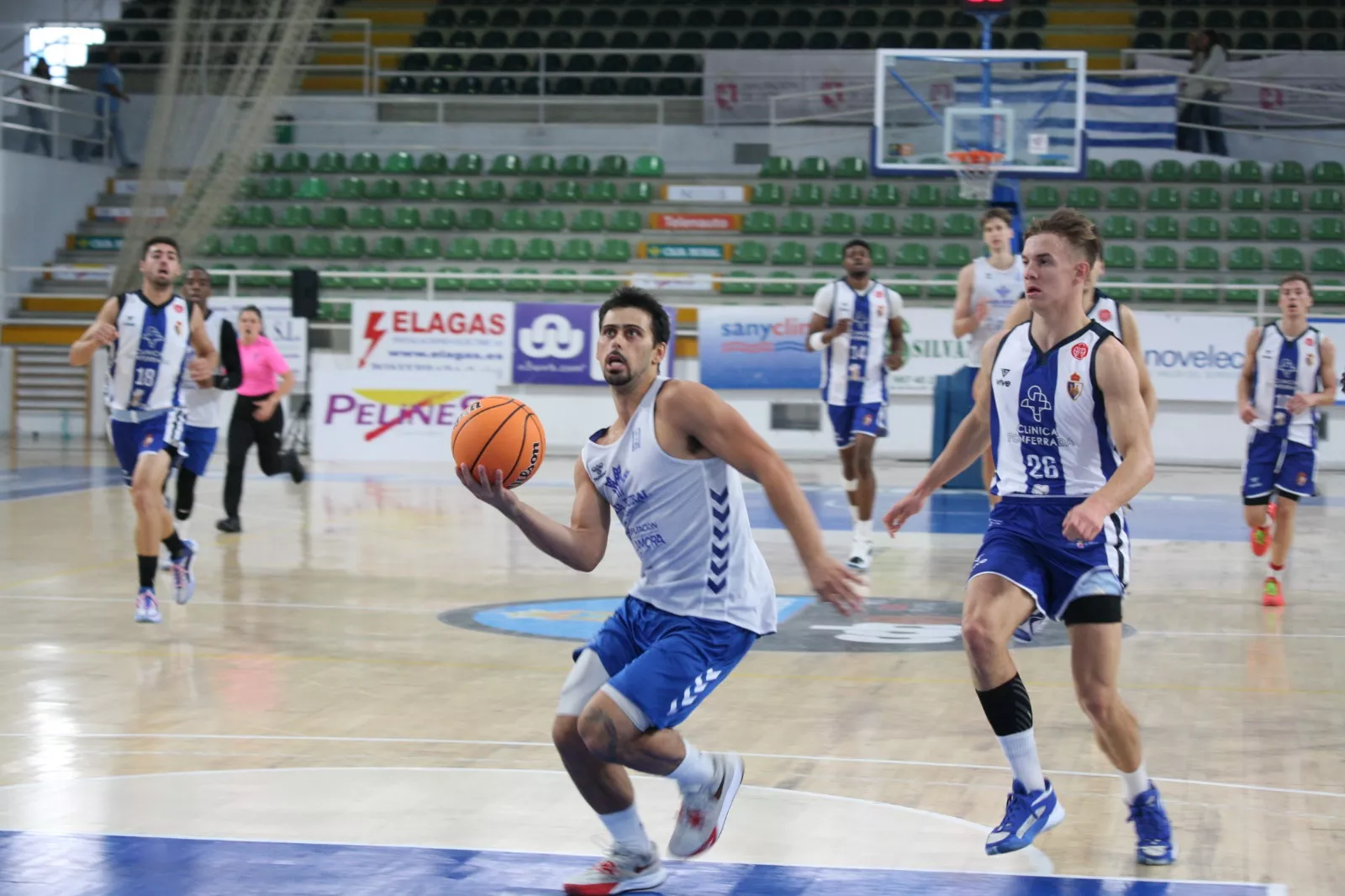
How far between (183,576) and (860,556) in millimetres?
4320

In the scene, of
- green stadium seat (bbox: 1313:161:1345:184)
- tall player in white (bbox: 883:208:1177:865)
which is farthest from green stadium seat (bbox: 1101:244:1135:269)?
tall player in white (bbox: 883:208:1177:865)

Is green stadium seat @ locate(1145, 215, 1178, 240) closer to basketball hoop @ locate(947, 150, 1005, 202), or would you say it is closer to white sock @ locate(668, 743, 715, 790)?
basketball hoop @ locate(947, 150, 1005, 202)

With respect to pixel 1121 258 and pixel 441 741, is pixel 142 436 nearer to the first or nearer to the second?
pixel 441 741

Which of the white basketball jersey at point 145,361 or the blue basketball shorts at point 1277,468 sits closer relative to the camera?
the white basketball jersey at point 145,361

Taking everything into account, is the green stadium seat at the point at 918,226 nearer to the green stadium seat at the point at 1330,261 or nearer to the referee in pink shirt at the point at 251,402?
the green stadium seat at the point at 1330,261

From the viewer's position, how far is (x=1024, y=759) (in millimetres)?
4566

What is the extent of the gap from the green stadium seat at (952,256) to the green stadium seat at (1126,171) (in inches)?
108

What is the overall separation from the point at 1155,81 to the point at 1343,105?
3.18 meters

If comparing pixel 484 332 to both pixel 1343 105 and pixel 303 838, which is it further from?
pixel 303 838

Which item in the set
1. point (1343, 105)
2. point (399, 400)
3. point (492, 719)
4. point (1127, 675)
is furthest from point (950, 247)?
point (492, 719)

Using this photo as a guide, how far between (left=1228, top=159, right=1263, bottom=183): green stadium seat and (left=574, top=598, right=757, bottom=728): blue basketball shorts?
21.9m

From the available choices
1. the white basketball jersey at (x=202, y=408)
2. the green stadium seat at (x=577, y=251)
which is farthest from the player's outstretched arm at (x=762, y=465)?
Answer: the green stadium seat at (x=577, y=251)

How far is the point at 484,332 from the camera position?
66.5ft

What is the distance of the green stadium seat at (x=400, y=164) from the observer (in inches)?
1031
